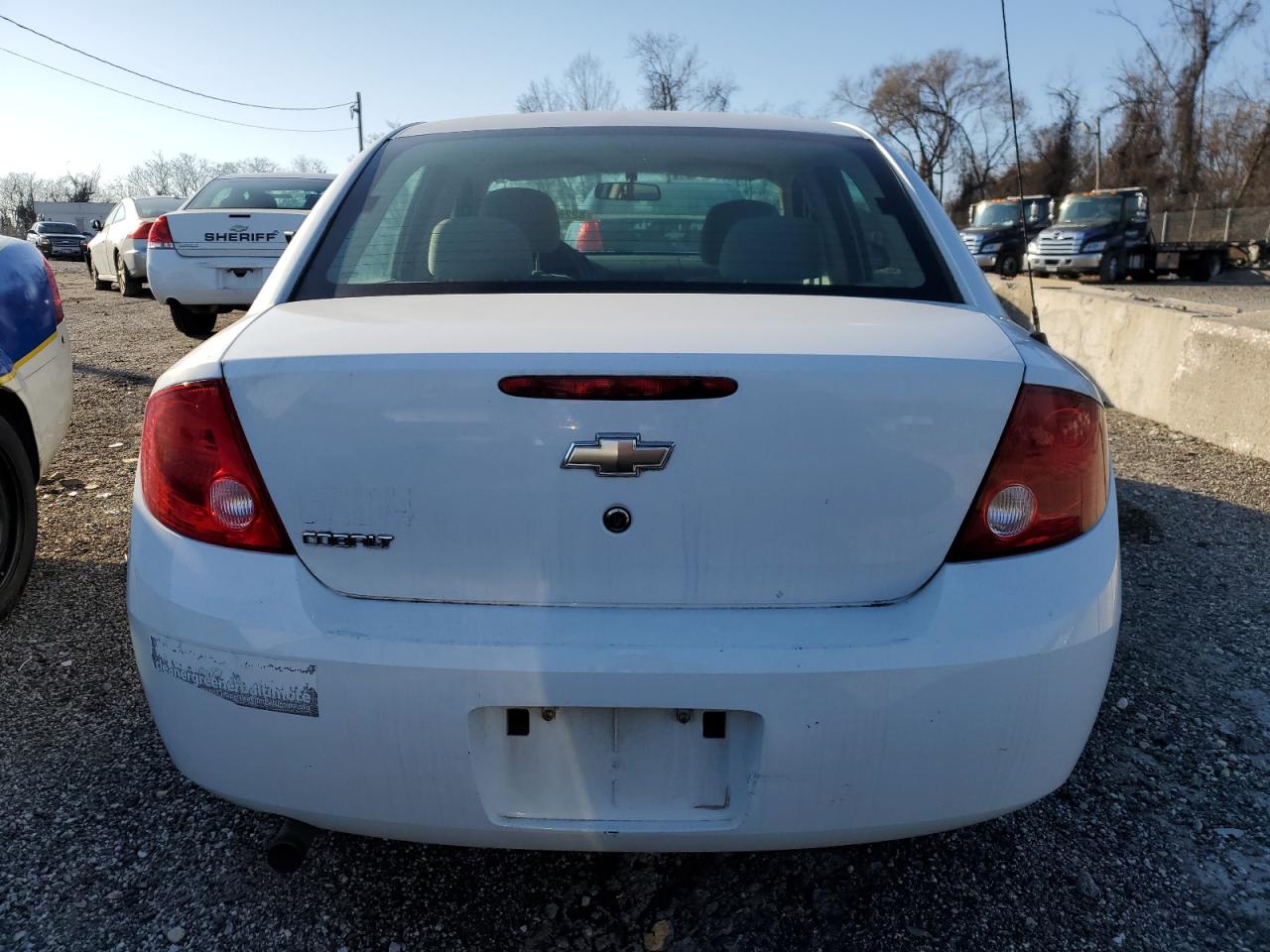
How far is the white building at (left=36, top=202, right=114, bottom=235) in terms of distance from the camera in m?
75.4

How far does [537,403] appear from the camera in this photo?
1.55 meters

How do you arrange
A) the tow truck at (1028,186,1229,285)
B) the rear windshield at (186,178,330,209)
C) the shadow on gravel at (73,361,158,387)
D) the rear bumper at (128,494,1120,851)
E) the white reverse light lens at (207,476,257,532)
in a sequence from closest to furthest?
1. the rear bumper at (128,494,1120,851)
2. the white reverse light lens at (207,476,257,532)
3. the shadow on gravel at (73,361,158,387)
4. the rear windshield at (186,178,330,209)
5. the tow truck at (1028,186,1229,285)

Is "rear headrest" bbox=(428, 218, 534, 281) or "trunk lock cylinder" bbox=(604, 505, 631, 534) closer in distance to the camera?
"trunk lock cylinder" bbox=(604, 505, 631, 534)

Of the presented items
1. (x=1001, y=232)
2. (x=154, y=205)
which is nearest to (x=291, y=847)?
(x=154, y=205)

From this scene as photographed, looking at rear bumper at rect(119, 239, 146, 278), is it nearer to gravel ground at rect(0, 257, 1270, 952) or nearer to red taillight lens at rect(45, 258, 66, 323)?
red taillight lens at rect(45, 258, 66, 323)

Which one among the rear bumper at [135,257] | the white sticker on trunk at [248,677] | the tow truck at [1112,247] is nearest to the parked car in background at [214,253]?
the rear bumper at [135,257]

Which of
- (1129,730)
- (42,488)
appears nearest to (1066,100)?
(1129,730)

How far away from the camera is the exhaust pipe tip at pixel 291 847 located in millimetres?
1779

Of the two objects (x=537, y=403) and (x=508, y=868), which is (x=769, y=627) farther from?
(x=508, y=868)

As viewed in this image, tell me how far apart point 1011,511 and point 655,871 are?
1.11 m

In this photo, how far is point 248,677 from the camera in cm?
161

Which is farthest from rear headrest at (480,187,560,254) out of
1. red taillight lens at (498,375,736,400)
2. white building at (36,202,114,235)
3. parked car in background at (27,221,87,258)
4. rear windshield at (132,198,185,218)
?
white building at (36,202,114,235)

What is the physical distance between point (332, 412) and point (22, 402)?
252 cm

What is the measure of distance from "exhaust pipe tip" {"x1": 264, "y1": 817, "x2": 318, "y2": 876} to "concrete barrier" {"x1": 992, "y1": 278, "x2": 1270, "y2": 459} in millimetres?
5246
